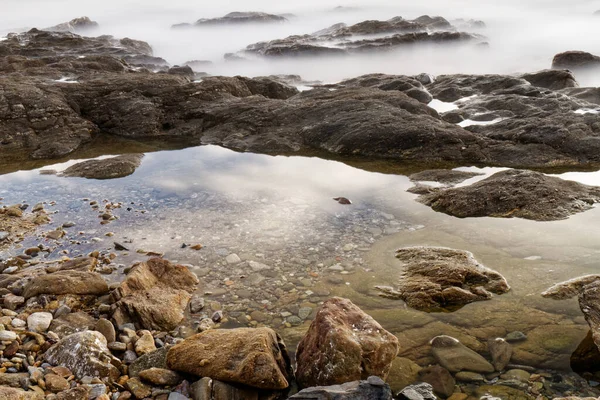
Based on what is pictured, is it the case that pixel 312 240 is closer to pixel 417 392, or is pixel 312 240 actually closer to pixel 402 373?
pixel 402 373

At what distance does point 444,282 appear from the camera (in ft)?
25.1

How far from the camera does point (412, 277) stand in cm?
799

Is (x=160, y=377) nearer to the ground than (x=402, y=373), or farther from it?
farther from it

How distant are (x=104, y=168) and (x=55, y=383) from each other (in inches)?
412

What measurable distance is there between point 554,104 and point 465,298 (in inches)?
610

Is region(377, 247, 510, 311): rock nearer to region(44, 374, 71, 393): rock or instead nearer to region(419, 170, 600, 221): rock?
region(419, 170, 600, 221): rock

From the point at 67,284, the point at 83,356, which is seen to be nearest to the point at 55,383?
the point at 83,356

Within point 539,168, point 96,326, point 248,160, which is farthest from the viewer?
point 248,160

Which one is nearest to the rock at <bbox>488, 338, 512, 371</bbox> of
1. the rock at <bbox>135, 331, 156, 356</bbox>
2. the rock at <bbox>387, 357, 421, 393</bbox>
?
the rock at <bbox>387, 357, 421, 393</bbox>

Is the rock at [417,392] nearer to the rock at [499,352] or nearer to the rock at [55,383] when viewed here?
the rock at [499,352]

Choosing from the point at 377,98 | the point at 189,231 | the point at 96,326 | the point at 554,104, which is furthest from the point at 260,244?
the point at 554,104

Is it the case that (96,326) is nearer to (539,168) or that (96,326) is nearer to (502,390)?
(502,390)

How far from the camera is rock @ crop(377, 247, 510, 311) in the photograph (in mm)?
7258

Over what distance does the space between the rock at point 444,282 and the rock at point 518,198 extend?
8.35ft
